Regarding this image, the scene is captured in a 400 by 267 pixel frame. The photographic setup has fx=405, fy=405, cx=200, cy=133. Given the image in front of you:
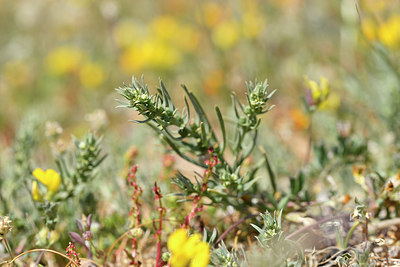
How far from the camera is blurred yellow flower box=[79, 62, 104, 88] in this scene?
4.68 meters

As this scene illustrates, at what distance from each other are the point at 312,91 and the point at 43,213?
1.43 metres

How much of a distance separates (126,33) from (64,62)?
134cm

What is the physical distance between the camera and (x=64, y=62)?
5125 millimetres

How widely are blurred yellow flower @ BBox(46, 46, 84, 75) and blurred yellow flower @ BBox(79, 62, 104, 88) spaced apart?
225 mm

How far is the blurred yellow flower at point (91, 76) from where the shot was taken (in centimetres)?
468

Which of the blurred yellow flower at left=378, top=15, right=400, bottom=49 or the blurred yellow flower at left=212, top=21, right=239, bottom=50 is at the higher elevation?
the blurred yellow flower at left=212, top=21, right=239, bottom=50

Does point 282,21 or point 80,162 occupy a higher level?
point 282,21

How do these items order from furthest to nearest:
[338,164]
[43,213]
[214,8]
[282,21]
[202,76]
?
[214,8] < [282,21] < [202,76] < [338,164] < [43,213]

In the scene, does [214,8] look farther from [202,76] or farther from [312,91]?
[312,91]

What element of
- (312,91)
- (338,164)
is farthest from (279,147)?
(312,91)

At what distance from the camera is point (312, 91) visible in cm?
207

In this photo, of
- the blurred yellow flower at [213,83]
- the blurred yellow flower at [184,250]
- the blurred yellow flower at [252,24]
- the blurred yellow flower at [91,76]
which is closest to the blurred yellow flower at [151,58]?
the blurred yellow flower at [91,76]

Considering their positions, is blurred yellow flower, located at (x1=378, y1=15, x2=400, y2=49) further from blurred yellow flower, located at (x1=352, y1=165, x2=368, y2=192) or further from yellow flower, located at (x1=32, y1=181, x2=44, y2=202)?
yellow flower, located at (x1=32, y1=181, x2=44, y2=202)

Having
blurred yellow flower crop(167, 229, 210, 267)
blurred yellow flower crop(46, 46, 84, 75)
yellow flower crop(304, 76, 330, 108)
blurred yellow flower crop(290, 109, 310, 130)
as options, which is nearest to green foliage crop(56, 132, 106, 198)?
blurred yellow flower crop(167, 229, 210, 267)
